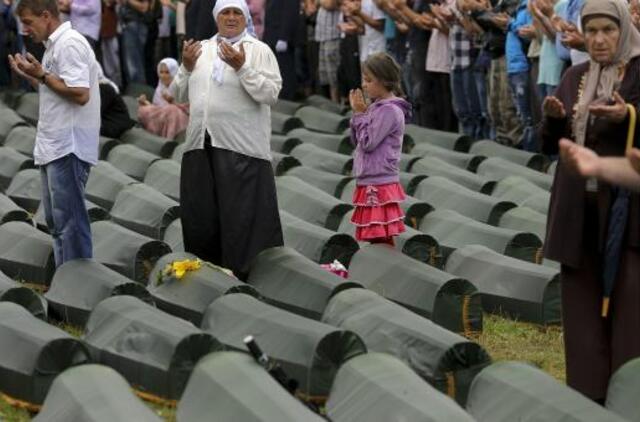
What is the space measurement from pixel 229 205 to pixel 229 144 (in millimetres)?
364

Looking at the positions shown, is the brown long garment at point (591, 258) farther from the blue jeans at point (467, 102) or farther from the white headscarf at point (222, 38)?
the blue jeans at point (467, 102)

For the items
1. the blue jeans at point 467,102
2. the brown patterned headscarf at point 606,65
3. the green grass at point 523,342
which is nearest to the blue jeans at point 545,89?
the blue jeans at point 467,102

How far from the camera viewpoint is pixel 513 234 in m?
11.0

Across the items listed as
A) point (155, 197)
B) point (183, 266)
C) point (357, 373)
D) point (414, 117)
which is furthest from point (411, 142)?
point (357, 373)

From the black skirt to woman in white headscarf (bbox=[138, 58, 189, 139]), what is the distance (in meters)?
6.11

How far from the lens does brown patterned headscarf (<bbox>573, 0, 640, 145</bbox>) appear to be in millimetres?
7363

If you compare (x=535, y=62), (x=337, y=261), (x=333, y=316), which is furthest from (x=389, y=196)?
(x=535, y=62)

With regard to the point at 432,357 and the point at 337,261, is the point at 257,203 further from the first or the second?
the point at 432,357

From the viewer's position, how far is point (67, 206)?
995 centimetres

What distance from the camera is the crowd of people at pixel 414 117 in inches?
295

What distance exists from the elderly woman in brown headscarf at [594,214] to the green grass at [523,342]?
983 millimetres

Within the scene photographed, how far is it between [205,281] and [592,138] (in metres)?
2.85

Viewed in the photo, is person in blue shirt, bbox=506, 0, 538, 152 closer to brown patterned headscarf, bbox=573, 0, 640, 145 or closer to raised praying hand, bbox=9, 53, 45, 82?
raised praying hand, bbox=9, 53, 45, 82

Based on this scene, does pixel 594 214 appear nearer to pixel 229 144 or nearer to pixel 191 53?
pixel 229 144
